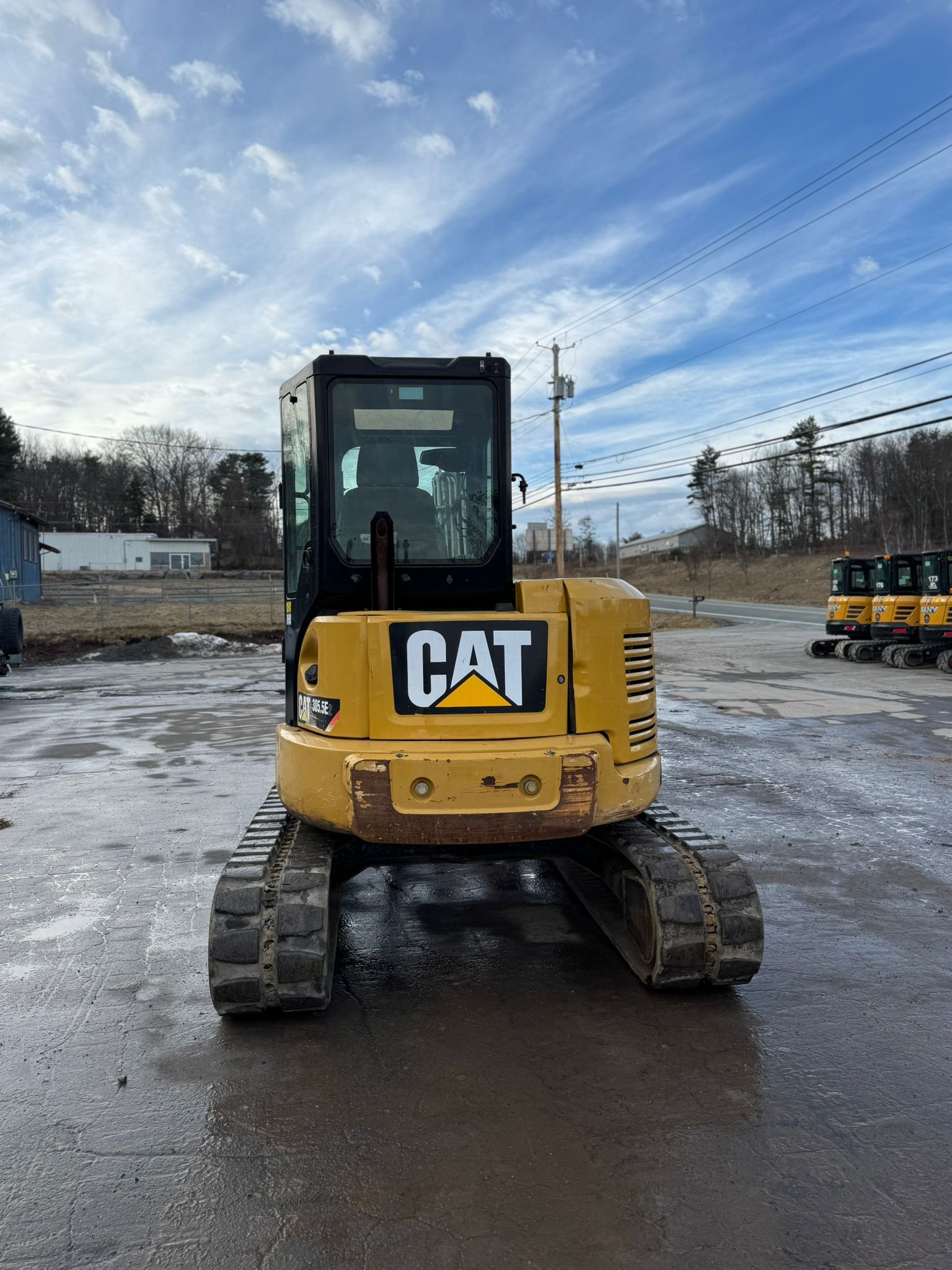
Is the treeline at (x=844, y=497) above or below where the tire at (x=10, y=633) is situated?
above

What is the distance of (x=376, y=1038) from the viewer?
399cm

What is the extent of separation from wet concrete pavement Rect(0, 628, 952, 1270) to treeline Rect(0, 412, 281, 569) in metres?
81.9

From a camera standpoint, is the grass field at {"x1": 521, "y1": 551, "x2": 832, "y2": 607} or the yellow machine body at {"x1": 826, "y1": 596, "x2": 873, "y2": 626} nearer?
the yellow machine body at {"x1": 826, "y1": 596, "x2": 873, "y2": 626}

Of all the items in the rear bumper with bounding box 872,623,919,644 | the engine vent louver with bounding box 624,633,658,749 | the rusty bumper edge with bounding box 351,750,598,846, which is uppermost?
the engine vent louver with bounding box 624,633,658,749

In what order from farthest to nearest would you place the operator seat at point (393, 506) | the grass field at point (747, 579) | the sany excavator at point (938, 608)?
the grass field at point (747, 579) → the sany excavator at point (938, 608) → the operator seat at point (393, 506)

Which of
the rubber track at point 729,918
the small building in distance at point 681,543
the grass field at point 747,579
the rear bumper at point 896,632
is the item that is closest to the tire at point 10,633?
the rubber track at point 729,918

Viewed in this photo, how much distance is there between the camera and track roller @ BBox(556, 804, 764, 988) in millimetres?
4164

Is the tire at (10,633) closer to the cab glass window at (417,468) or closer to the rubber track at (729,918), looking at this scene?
the cab glass window at (417,468)

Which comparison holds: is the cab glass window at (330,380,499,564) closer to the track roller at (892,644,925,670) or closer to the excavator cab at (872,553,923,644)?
the track roller at (892,644,925,670)

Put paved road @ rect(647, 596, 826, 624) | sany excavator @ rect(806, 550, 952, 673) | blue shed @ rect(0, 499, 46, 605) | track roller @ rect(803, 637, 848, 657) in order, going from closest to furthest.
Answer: sany excavator @ rect(806, 550, 952, 673) < track roller @ rect(803, 637, 848, 657) < blue shed @ rect(0, 499, 46, 605) < paved road @ rect(647, 596, 826, 624)

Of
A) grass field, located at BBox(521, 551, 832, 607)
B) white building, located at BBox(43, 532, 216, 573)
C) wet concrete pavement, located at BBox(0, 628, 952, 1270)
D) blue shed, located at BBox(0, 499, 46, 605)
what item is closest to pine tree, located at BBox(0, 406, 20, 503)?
white building, located at BBox(43, 532, 216, 573)

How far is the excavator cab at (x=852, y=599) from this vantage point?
23359mm

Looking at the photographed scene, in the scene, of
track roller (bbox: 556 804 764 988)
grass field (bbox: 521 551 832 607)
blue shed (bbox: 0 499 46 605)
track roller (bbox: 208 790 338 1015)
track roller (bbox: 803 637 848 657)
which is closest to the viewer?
track roller (bbox: 208 790 338 1015)

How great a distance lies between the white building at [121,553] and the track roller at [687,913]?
7517 cm
